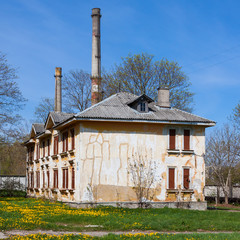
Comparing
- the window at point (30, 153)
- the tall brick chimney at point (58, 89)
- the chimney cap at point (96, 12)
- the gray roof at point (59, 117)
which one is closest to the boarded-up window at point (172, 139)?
the gray roof at point (59, 117)

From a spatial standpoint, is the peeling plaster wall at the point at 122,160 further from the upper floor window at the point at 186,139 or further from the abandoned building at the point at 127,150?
the upper floor window at the point at 186,139

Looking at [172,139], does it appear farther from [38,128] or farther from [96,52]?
→ [38,128]

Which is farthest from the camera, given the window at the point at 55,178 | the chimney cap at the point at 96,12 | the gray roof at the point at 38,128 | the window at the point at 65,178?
the chimney cap at the point at 96,12

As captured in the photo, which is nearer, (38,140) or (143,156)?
(143,156)

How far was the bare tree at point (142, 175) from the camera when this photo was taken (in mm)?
29922

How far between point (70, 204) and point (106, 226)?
12400 mm

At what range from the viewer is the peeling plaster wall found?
29.3m

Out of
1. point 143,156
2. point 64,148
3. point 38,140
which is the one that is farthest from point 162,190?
point 38,140

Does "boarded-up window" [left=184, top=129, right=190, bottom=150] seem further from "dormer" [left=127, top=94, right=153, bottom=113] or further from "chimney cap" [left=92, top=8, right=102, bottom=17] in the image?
"chimney cap" [left=92, top=8, right=102, bottom=17]

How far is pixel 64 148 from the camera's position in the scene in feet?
111

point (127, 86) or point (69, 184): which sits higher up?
point (127, 86)

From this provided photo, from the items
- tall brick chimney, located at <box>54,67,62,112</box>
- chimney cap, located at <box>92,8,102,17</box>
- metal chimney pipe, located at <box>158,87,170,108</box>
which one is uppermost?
chimney cap, located at <box>92,8,102,17</box>

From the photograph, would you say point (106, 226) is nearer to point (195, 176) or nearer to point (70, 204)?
point (70, 204)

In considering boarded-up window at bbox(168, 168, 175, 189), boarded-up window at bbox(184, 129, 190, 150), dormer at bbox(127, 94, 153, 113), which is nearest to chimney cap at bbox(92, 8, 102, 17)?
dormer at bbox(127, 94, 153, 113)
